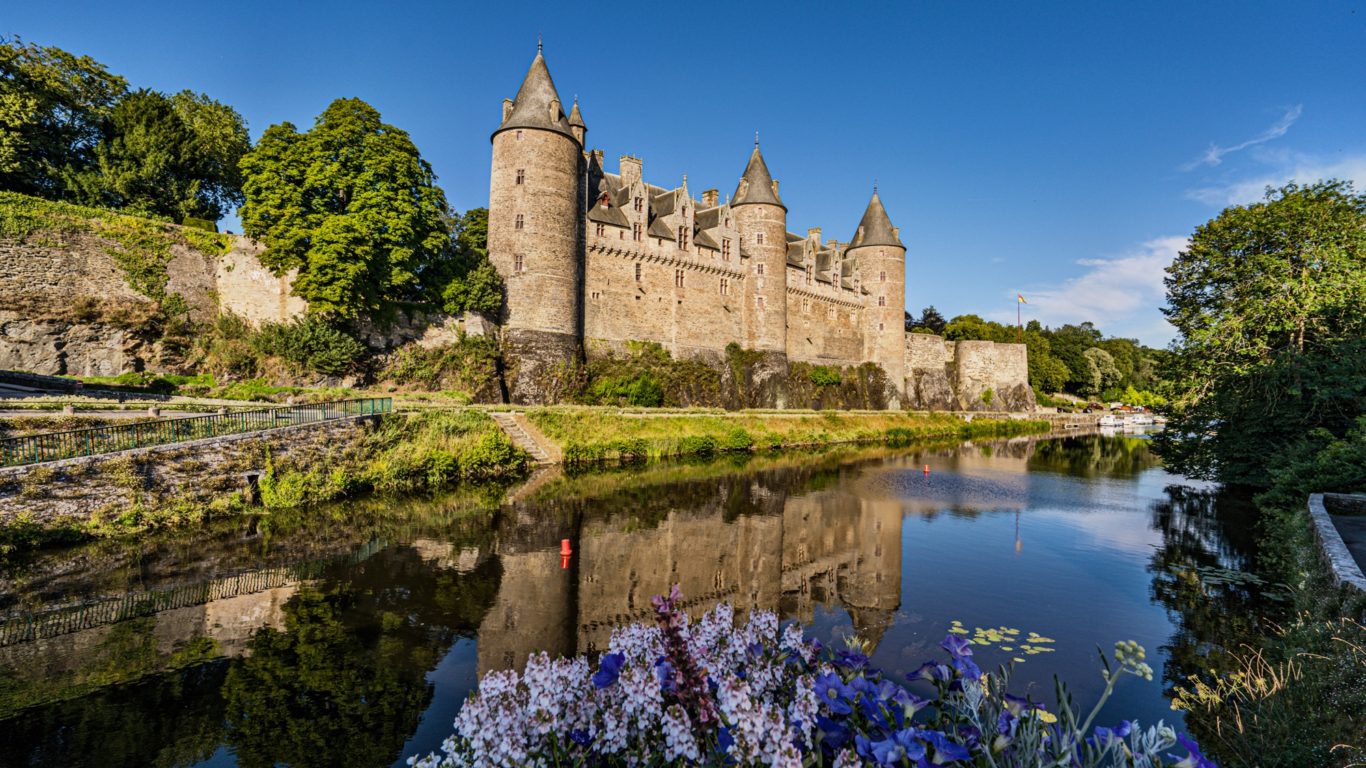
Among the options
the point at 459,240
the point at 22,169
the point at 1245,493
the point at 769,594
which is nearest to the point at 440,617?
the point at 769,594

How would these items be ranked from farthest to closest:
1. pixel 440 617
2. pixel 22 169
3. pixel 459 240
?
1. pixel 459 240
2. pixel 22 169
3. pixel 440 617

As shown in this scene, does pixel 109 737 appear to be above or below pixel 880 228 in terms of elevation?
below

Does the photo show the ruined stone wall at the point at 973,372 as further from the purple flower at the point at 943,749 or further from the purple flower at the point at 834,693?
the purple flower at the point at 943,749

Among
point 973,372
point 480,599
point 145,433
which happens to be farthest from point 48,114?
point 973,372

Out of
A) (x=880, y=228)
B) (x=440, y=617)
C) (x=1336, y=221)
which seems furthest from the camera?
(x=880, y=228)

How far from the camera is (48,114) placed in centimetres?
2900

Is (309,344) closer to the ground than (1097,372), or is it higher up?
closer to the ground

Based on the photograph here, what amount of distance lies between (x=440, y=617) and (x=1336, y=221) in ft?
82.2

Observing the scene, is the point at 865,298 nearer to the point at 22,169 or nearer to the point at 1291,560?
the point at 1291,560

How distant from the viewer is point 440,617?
359 inches

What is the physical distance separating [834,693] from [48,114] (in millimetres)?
42153

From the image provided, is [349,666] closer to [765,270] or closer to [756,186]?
[765,270]

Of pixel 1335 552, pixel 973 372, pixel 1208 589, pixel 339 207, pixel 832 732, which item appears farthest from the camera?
pixel 973 372

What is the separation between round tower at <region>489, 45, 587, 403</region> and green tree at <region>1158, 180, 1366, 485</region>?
83.5 ft
